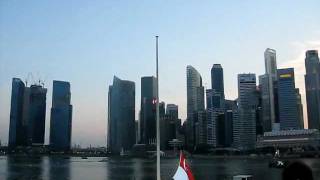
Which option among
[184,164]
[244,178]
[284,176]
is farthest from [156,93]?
[284,176]

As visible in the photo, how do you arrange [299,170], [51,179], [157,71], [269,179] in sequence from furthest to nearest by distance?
[51,179] < [269,179] < [157,71] < [299,170]

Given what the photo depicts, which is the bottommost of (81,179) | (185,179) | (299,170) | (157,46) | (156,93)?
(81,179)

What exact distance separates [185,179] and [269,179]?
73962mm

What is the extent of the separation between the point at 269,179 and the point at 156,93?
64436 mm

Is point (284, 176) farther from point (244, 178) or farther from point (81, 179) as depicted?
point (81, 179)

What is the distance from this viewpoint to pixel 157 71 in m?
22.1

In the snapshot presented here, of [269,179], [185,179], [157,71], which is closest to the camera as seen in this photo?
[185,179]

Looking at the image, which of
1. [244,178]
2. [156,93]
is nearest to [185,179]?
[156,93]

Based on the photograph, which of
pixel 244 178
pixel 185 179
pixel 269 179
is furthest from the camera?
pixel 269 179

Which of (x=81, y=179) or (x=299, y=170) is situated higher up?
(x=299, y=170)

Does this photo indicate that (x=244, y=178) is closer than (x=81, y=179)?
Yes

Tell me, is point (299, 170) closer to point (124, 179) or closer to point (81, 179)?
point (124, 179)

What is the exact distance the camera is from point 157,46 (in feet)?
74.0

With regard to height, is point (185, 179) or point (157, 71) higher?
point (157, 71)
